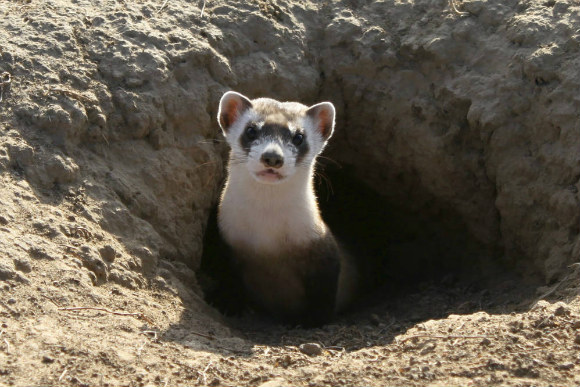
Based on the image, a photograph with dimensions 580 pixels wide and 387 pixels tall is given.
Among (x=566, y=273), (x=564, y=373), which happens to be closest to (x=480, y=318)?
(x=564, y=373)

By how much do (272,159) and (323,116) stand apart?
1.09 m

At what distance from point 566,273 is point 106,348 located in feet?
11.5

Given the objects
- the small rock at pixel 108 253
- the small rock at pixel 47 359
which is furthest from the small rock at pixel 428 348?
the small rock at pixel 108 253

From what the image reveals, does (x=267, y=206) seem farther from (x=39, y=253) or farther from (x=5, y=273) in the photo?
(x=5, y=273)

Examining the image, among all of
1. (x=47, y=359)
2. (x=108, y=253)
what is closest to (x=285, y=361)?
(x=47, y=359)

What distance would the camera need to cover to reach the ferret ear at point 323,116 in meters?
5.76

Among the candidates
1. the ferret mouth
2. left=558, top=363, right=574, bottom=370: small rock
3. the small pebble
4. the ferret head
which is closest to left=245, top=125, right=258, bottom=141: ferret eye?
the ferret head

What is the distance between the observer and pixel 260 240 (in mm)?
5664

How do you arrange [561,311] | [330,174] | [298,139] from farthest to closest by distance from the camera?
[330,174]
[298,139]
[561,311]

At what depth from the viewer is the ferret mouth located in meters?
5.07

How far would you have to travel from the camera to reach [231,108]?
569cm

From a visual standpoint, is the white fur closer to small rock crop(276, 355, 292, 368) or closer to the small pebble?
small rock crop(276, 355, 292, 368)

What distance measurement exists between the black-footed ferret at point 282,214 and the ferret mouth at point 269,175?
1.24ft

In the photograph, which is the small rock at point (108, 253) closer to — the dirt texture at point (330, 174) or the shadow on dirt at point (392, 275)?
the dirt texture at point (330, 174)
